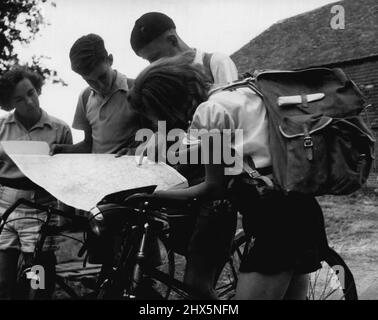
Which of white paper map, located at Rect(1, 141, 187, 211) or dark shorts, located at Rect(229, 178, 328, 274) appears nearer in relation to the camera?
dark shorts, located at Rect(229, 178, 328, 274)

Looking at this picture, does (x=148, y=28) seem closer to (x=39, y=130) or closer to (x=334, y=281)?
(x=39, y=130)

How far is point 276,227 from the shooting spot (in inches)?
78.5

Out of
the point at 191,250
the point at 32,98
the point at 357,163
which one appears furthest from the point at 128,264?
the point at 32,98

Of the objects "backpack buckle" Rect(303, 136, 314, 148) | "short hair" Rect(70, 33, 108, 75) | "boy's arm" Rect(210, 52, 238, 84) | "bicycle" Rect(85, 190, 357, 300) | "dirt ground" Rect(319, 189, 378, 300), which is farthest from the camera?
"dirt ground" Rect(319, 189, 378, 300)

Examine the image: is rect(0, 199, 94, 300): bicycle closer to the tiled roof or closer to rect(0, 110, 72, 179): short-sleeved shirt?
rect(0, 110, 72, 179): short-sleeved shirt

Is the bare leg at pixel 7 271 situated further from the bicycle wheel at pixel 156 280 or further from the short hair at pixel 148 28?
the short hair at pixel 148 28

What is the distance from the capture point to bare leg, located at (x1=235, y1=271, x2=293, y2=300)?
203cm

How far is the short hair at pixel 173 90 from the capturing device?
6.91 ft

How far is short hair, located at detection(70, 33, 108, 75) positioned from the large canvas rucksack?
1.31 metres

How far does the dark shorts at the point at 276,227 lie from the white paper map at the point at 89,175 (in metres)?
0.37

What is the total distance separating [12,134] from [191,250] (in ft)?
5.10

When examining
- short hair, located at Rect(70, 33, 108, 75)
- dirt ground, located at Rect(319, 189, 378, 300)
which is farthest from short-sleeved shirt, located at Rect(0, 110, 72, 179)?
dirt ground, located at Rect(319, 189, 378, 300)

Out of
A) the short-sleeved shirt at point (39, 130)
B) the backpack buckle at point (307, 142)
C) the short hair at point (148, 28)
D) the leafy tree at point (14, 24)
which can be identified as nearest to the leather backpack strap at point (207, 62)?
the short hair at point (148, 28)

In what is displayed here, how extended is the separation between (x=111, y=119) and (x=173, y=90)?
3.66 ft
